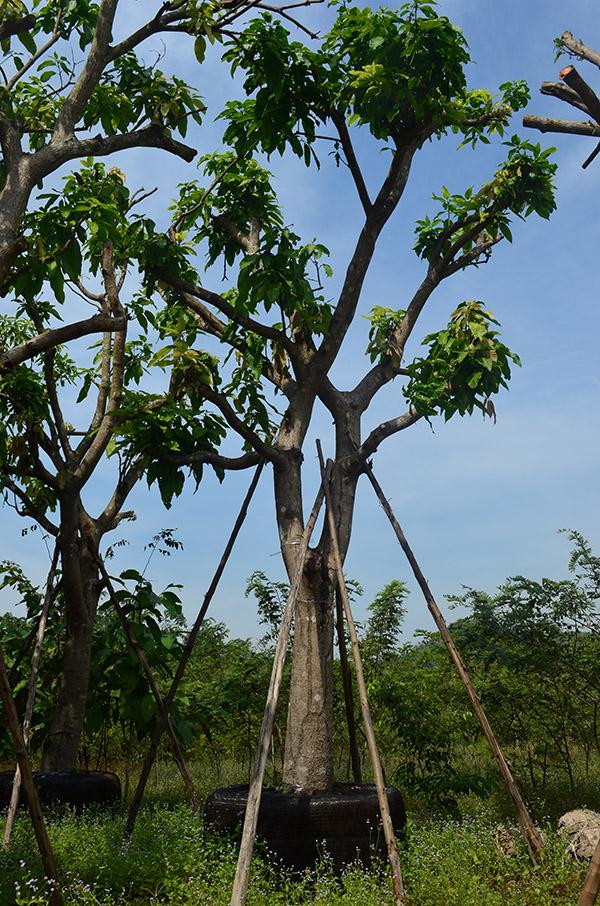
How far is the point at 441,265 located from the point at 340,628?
3972 mm

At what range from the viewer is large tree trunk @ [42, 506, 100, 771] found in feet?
29.5

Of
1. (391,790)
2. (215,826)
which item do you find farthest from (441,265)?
(215,826)

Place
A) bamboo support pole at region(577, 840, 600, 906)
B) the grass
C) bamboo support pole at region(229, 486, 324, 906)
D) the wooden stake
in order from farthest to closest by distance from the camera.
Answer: the grass → the wooden stake → bamboo support pole at region(229, 486, 324, 906) → bamboo support pole at region(577, 840, 600, 906)

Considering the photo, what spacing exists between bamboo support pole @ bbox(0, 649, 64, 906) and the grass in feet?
0.64

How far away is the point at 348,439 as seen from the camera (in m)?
8.07

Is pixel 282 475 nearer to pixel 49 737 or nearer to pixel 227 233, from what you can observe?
pixel 227 233

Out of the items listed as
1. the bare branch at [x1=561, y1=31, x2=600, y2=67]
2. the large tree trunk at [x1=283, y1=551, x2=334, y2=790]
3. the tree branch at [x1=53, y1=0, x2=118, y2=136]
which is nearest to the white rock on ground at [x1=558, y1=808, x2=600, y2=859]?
the large tree trunk at [x1=283, y1=551, x2=334, y2=790]

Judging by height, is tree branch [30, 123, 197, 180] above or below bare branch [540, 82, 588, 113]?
above

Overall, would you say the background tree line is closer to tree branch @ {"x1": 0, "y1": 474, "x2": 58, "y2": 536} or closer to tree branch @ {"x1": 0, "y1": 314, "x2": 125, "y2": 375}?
tree branch @ {"x1": 0, "y1": 474, "x2": 58, "y2": 536}

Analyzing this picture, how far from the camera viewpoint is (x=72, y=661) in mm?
9141

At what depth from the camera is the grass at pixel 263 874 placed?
552cm

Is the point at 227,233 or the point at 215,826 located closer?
the point at 215,826

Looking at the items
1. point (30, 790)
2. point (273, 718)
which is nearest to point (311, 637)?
point (273, 718)

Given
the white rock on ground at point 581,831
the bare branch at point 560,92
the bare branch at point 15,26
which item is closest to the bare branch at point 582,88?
the bare branch at point 560,92
